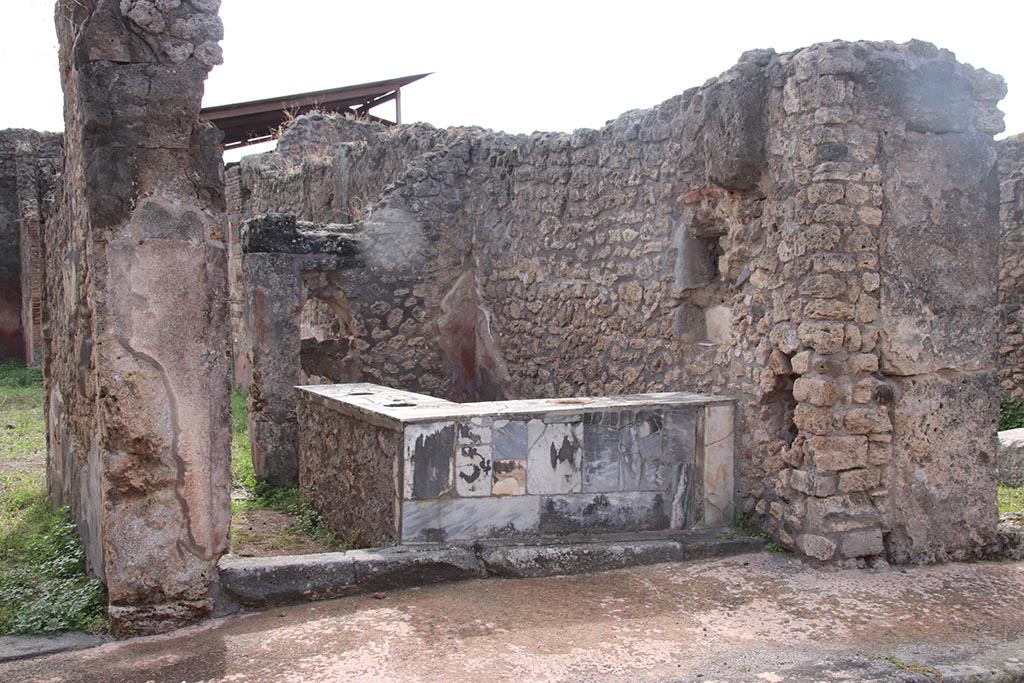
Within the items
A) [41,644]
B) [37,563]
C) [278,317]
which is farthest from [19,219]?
[41,644]

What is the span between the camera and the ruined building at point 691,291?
421cm

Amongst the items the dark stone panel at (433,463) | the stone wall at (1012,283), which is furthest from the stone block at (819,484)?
the stone wall at (1012,283)

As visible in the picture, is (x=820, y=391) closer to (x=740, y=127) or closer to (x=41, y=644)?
(x=740, y=127)

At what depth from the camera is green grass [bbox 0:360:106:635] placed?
14.0 ft

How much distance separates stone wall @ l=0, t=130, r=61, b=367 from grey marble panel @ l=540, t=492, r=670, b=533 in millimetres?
13249

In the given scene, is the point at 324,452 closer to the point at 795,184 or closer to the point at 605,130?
the point at 605,130

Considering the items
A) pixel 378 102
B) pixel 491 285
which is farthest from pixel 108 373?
pixel 378 102

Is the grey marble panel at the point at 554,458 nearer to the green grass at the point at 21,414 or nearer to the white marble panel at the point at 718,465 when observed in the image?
the white marble panel at the point at 718,465

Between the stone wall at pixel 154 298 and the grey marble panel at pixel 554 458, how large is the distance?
158 cm

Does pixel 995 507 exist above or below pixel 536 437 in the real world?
below

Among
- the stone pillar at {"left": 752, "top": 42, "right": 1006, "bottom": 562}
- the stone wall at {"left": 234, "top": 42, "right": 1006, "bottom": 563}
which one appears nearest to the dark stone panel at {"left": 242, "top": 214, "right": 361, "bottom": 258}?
the stone wall at {"left": 234, "top": 42, "right": 1006, "bottom": 563}

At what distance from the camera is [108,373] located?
13.6ft

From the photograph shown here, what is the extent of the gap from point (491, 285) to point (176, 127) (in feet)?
16.3

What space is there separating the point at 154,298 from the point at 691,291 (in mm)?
3322
